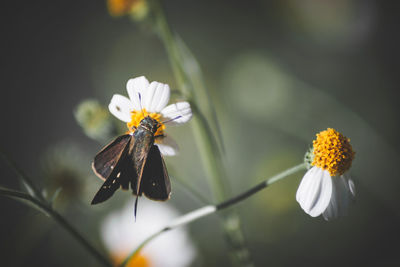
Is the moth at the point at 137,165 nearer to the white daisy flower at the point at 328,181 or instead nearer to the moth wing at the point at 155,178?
the moth wing at the point at 155,178

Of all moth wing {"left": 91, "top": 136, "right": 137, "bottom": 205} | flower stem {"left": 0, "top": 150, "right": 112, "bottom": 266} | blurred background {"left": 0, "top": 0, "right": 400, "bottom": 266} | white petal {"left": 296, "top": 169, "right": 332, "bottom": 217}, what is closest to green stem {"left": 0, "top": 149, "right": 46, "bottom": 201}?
flower stem {"left": 0, "top": 150, "right": 112, "bottom": 266}

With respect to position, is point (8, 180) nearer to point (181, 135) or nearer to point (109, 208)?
point (109, 208)

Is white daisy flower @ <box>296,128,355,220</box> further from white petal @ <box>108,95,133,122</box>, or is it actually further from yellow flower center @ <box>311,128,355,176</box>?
white petal @ <box>108,95,133,122</box>

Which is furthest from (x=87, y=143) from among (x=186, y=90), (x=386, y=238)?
(x=386, y=238)

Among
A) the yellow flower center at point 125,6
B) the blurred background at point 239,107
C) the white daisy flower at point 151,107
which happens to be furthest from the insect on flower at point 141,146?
the yellow flower center at point 125,6

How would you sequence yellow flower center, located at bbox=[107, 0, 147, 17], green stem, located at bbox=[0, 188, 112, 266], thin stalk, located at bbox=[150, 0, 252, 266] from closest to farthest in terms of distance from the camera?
green stem, located at bbox=[0, 188, 112, 266] < thin stalk, located at bbox=[150, 0, 252, 266] < yellow flower center, located at bbox=[107, 0, 147, 17]

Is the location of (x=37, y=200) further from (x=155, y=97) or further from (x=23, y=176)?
(x=155, y=97)

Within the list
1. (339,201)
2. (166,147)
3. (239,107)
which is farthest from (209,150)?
(239,107)
